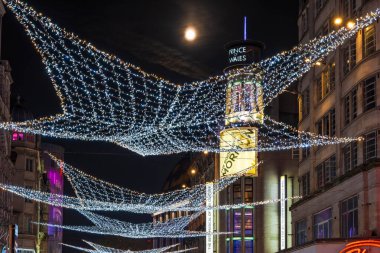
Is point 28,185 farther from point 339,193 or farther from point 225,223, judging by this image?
point 339,193

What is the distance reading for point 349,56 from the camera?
42000 millimetres

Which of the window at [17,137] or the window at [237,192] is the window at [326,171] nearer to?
the window at [237,192]

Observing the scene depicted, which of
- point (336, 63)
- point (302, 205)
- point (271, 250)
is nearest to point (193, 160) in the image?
point (271, 250)

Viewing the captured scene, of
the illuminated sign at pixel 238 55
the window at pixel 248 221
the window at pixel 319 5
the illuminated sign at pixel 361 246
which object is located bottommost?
the illuminated sign at pixel 361 246

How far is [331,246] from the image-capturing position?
37750 millimetres

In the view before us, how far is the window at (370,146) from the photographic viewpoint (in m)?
38.1

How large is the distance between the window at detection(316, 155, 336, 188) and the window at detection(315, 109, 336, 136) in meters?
1.55

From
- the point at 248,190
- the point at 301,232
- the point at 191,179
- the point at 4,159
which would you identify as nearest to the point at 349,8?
the point at 301,232

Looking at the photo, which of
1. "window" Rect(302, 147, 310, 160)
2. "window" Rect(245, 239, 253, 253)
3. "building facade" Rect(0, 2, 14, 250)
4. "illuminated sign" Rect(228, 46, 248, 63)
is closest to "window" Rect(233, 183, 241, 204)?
"window" Rect(245, 239, 253, 253)

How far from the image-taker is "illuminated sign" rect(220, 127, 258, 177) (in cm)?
6104

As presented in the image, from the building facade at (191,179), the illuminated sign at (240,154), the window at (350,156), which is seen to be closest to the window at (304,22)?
the illuminated sign at (240,154)

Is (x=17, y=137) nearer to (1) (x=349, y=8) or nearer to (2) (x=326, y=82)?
(2) (x=326, y=82)

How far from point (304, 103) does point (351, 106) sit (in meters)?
11.7

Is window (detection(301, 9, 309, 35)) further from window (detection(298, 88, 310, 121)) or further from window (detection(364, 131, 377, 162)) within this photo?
window (detection(364, 131, 377, 162))
